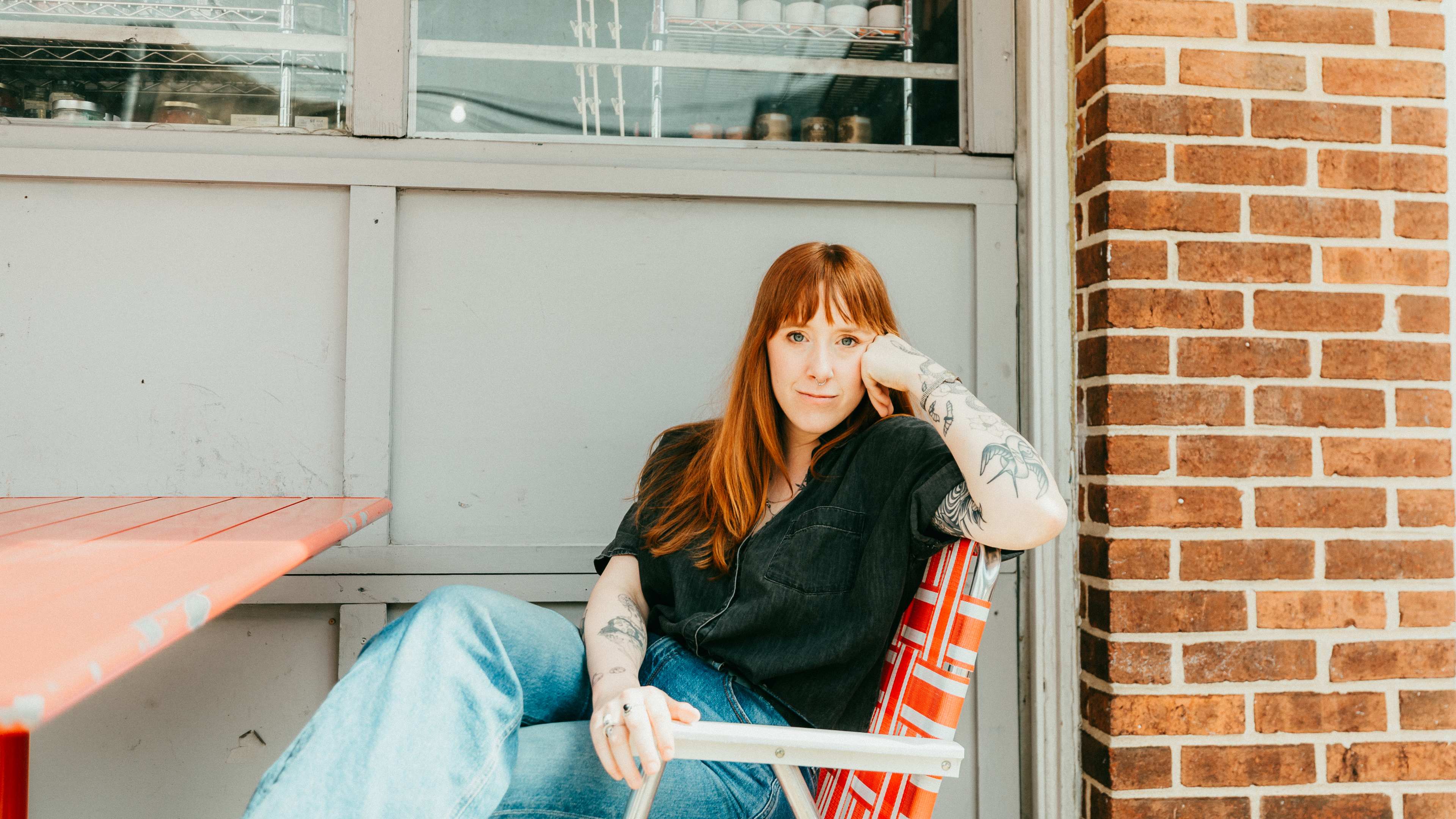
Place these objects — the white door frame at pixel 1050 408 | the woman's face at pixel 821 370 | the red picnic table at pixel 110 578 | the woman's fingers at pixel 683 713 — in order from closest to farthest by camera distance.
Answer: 1. the red picnic table at pixel 110 578
2. the woman's fingers at pixel 683 713
3. the woman's face at pixel 821 370
4. the white door frame at pixel 1050 408

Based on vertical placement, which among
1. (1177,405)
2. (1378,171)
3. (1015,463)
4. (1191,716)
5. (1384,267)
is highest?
(1378,171)

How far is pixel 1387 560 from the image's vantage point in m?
1.68

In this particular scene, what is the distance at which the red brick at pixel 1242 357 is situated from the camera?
5.51ft

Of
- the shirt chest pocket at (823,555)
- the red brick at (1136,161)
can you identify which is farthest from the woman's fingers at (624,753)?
the red brick at (1136,161)

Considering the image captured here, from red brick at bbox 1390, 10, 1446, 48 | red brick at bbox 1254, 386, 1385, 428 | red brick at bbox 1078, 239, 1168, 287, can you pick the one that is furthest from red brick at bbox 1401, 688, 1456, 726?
red brick at bbox 1390, 10, 1446, 48

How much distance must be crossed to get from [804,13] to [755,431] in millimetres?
1050

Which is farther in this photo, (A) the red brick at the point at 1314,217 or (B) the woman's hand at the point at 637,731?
(A) the red brick at the point at 1314,217

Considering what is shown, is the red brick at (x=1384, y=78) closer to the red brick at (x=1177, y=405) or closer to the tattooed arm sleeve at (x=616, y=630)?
the red brick at (x=1177, y=405)

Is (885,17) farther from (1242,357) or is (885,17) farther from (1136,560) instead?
(1136,560)

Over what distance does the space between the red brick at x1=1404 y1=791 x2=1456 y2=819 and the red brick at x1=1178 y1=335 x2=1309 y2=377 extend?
2.59ft

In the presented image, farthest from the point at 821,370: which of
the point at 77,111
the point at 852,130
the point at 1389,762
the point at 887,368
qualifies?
the point at 77,111

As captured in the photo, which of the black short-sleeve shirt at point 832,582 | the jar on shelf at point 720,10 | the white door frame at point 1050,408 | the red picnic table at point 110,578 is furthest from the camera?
the jar on shelf at point 720,10

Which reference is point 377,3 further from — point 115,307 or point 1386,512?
point 1386,512

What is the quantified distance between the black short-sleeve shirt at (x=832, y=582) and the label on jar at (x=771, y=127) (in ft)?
2.82
